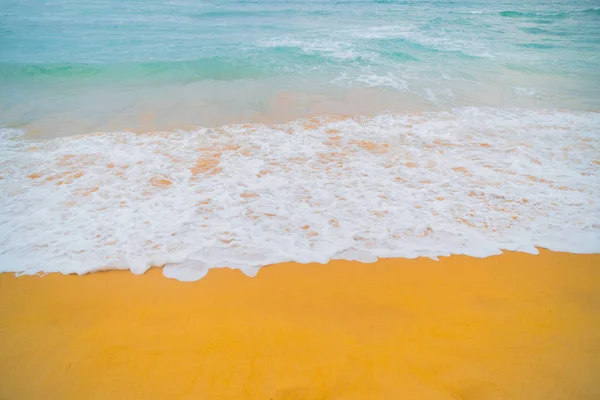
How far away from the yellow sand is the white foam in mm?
276

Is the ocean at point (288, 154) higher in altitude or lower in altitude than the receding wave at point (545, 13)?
lower

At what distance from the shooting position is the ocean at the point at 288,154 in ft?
12.0

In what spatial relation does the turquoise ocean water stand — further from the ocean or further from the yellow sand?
the yellow sand

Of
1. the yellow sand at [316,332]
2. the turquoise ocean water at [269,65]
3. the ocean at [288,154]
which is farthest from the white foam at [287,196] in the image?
the turquoise ocean water at [269,65]

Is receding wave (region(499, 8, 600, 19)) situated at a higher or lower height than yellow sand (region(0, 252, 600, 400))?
higher

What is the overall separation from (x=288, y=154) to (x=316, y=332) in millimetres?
3420

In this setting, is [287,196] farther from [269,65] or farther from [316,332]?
[269,65]

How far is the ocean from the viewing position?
364 cm

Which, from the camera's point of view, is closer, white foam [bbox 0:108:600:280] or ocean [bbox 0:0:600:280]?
white foam [bbox 0:108:600:280]

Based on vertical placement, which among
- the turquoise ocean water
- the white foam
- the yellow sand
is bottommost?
the yellow sand

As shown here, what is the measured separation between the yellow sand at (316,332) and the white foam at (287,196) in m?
0.28

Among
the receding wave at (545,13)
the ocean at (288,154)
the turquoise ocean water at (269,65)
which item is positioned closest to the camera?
the ocean at (288,154)

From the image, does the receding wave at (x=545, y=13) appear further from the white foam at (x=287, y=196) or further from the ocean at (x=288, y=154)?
the white foam at (x=287, y=196)

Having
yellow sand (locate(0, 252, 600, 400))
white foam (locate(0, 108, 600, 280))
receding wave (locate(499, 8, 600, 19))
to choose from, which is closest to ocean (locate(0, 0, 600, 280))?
white foam (locate(0, 108, 600, 280))
